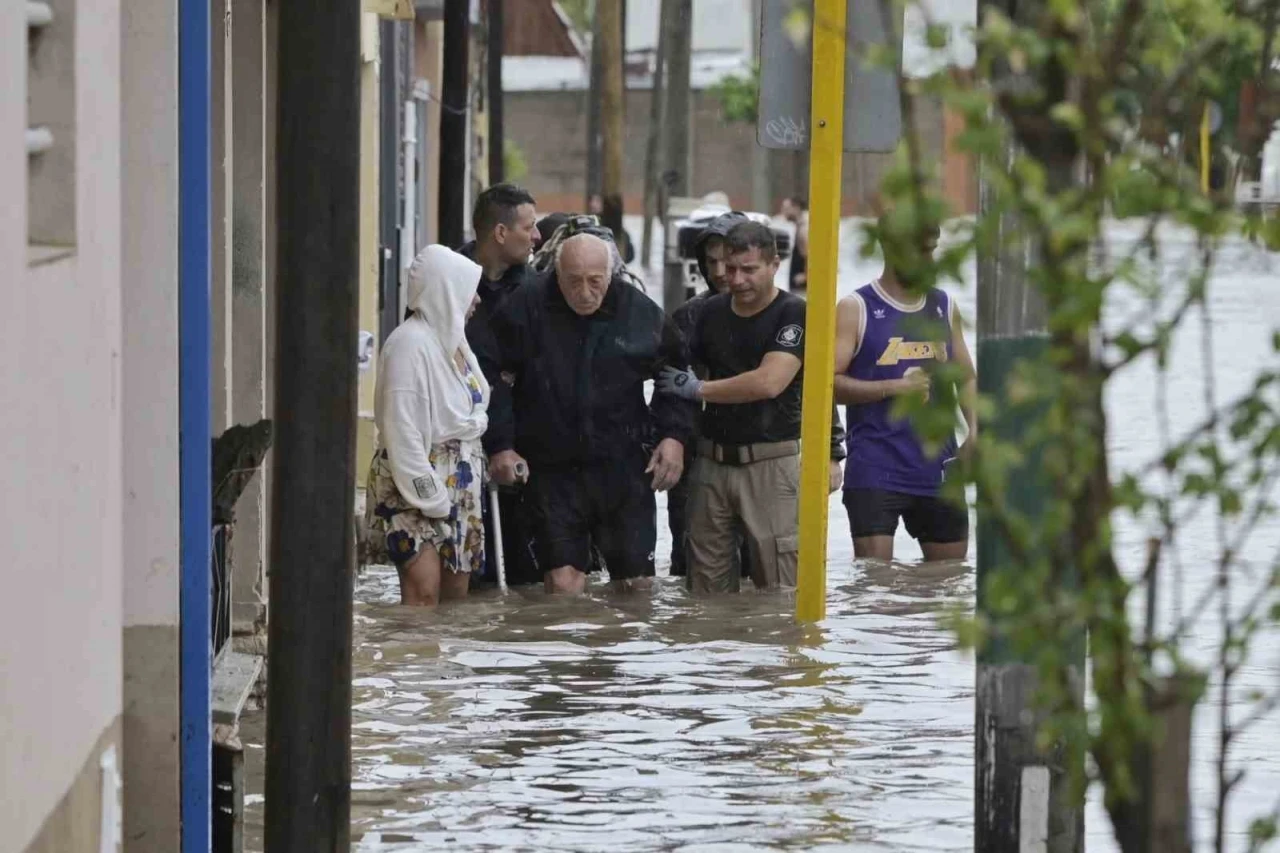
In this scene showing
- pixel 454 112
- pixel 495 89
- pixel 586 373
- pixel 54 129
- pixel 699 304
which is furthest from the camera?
pixel 495 89

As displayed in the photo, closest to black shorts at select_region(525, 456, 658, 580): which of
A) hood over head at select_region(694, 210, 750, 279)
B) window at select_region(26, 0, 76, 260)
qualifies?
hood over head at select_region(694, 210, 750, 279)

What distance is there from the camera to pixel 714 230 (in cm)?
1098

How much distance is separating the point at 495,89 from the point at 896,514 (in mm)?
18046

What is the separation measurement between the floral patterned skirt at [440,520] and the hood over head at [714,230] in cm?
144

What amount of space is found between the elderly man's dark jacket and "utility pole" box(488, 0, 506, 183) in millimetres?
16451

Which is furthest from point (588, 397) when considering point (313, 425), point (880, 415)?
point (313, 425)

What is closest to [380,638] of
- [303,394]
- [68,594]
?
[303,394]

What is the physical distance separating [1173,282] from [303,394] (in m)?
2.83

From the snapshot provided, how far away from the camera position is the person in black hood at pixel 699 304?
1084cm

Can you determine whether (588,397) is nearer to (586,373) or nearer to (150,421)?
(586,373)

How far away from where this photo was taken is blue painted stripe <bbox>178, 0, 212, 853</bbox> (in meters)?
5.48

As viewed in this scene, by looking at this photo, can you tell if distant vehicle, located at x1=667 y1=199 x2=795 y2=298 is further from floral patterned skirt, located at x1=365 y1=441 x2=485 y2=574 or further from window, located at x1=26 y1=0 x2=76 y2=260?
window, located at x1=26 y1=0 x2=76 y2=260

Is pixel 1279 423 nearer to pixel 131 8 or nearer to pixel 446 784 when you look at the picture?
pixel 131 8

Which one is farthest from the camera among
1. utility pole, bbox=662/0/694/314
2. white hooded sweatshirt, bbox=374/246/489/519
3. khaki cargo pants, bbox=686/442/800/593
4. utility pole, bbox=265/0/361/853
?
utility pole, bbox=662/0/694/314
